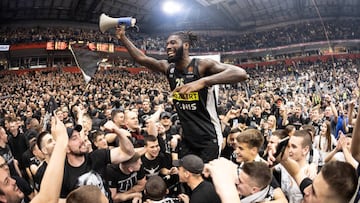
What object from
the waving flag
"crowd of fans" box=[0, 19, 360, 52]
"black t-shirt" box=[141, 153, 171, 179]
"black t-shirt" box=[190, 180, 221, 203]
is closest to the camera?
"black t-shirt" box=[190, 180, 221, 203]

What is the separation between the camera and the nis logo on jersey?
11.2ft

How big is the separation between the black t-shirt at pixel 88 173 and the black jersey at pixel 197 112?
939mm

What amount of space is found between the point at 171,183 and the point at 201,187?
4.02 feet

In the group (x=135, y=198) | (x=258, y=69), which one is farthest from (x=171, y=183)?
(x=258, y=69)

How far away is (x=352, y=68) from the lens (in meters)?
31.8

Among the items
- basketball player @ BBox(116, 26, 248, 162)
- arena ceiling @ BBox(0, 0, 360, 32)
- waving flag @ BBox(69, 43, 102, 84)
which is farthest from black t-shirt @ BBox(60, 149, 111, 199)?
arena ceiling @ BBox(0, 0, 360, 32)

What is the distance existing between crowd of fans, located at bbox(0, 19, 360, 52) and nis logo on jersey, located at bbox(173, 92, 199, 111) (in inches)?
1115

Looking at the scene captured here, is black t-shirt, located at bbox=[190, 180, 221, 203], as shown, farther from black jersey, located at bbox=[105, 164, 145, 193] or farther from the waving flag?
the waving flag

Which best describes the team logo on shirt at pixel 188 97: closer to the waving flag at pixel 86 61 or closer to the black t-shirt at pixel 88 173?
the black t-shirt at pixel 88 173

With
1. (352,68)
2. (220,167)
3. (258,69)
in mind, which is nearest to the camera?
(220,167)

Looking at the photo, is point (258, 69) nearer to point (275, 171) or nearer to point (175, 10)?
point (175, 10)

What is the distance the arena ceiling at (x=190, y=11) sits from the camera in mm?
30719

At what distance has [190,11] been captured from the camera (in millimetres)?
37406

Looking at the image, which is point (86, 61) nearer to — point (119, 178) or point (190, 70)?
point (119, 178)
